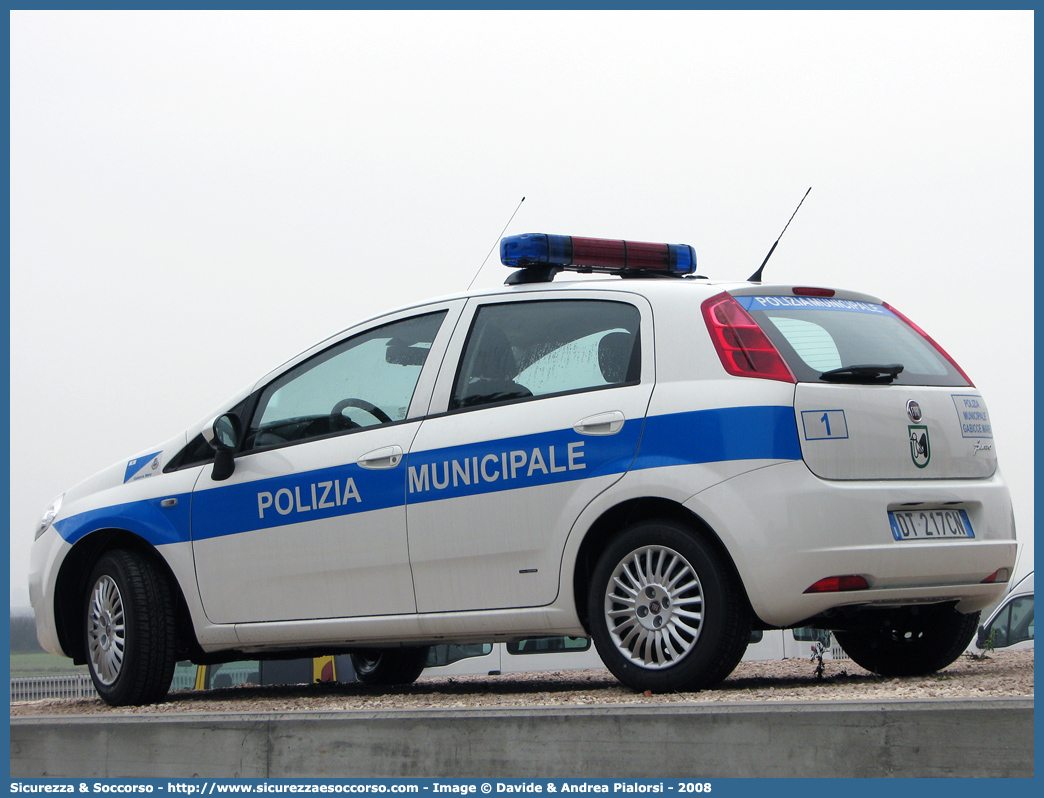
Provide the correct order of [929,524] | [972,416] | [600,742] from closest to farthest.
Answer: [600,742] → [929,524] → [972,416]

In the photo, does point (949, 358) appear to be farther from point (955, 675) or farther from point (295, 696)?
point (295, 696)

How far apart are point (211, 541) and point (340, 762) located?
257cm

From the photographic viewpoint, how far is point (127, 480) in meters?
6.86

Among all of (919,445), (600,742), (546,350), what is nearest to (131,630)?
(546,350)

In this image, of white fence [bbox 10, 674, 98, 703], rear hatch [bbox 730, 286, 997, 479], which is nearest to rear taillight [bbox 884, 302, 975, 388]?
rear hatch [bbox 730, 286, 997, 479]

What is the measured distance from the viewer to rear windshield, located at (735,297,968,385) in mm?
5070

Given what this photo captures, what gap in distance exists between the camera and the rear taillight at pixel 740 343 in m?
4.96

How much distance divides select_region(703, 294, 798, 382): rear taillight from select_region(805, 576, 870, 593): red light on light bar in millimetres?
752

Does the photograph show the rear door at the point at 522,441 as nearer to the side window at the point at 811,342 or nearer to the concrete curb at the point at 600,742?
the side window at the point at 811,342

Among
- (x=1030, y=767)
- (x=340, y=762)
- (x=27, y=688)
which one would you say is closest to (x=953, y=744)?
(x=1030, y=767)

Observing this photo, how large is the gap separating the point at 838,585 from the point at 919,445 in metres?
0.70

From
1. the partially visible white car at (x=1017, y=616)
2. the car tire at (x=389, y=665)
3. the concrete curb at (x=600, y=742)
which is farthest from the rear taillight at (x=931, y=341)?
the partially visible white car at (x=1017, y=616)

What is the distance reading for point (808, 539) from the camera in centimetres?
473

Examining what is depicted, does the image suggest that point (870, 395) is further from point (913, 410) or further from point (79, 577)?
point (79, 577)
